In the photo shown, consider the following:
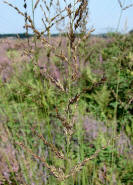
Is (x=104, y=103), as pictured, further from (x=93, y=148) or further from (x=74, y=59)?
(x=74, y=59)

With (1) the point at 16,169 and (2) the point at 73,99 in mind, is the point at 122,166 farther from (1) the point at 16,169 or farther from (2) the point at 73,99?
(2) the point at 73,99

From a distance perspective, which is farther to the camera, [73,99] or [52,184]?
[52,184]

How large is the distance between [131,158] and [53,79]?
1.75m

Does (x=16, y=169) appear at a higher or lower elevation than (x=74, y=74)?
lower

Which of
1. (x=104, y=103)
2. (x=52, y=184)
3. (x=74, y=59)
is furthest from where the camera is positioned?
(x=104, y=103)

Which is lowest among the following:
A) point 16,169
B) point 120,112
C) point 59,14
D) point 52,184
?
point 120,112

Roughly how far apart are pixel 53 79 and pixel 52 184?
937mm

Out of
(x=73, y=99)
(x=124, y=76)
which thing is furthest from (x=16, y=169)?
(x=124, y=76)

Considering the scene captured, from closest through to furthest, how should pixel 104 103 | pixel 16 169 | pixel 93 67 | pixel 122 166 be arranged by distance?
1. pixel 16 169
2. pixel 122 166
3. pixel 104 103
4. pixel 93 67

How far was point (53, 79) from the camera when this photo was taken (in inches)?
28.0

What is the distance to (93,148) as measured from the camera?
2404 mm

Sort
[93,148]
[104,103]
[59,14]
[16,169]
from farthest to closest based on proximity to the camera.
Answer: [104,103] → [93,148] → [16,169] → [59,14]

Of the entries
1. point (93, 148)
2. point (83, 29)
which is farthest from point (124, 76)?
point (83, 29)

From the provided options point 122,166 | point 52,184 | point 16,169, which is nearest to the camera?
point 52,184
